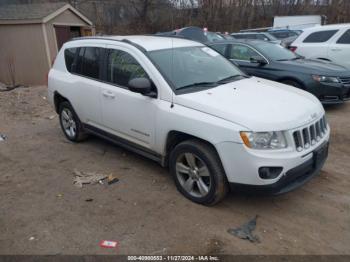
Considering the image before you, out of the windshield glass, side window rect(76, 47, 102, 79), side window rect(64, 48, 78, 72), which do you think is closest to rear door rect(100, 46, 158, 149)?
side window rect(76, 47, 102, 79)

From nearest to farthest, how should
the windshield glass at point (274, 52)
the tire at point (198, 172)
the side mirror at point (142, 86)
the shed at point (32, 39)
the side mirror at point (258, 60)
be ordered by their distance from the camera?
the tire at point (198, 172)
the side mirror at point (142, 86)
the side mirror at point (258, 60)
the windshield glass at point (274, 52)
the shed at point (32, 39)

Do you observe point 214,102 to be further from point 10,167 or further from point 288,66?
point 288,66

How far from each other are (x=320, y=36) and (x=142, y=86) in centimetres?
768

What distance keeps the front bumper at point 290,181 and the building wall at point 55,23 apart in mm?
12185

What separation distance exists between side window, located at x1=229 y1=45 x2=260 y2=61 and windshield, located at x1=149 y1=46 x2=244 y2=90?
3229mm

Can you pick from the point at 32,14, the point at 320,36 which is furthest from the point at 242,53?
the point at 32,14

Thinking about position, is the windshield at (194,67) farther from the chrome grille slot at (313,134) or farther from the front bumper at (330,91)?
the front bumper at (330,91)

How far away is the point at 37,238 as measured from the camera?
131 inches

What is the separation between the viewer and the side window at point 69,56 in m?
5.50

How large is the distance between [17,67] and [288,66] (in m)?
11.5

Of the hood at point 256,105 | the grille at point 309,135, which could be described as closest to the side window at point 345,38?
the hood at point 256,105

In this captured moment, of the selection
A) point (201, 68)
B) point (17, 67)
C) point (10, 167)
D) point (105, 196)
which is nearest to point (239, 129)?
point (201, 68)

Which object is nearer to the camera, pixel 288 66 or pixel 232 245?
pixel 232 245

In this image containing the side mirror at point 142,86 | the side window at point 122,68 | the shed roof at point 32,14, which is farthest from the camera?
the shed roof at point 32,14
